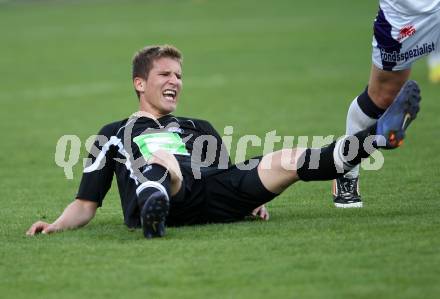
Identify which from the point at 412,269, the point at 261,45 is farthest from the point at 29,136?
the point at 261,45

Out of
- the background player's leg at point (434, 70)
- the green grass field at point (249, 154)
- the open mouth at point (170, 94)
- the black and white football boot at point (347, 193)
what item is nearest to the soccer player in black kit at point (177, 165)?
the open mouth at point (170, 94)

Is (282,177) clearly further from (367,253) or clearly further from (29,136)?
(29,136)

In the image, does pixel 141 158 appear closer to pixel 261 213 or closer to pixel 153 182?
pixel 153 182

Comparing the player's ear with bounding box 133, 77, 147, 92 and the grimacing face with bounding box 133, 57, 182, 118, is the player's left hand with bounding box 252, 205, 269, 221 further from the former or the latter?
the player's ear with bounding box 133, 77, 147, 92

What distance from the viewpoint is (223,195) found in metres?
6.74

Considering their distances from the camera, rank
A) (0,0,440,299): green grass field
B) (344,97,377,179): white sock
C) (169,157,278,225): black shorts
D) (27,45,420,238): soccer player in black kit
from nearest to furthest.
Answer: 1. (0,0,440,299): green grass field
2. (27,45,420,238): soccer player in black kit
3. (169,157,278,225): black shorts
4. (344,97,377,179): white sock

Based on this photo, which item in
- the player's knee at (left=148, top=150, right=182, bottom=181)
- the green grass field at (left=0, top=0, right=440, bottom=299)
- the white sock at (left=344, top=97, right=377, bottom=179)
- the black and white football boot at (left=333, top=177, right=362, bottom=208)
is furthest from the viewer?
the black and white football boot at (left=333, top=177, right=362, bottom=208)

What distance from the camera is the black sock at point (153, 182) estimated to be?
6.17 m

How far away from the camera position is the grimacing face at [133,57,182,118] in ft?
23.1

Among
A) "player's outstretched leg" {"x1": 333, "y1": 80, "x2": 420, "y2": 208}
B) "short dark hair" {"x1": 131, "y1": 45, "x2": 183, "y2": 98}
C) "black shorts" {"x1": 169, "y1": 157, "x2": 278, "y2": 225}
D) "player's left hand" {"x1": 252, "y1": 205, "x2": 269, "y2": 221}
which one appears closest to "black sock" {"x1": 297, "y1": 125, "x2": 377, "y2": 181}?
"player's outstretched leg" {"x1": 333, "y1": 80, "x2": 420, "y2": 208}

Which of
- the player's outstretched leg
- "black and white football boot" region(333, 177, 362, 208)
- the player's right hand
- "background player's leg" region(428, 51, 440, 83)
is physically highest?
"background player's leg" region(428, 51, 440, 83)

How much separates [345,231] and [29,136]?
8.01 meters

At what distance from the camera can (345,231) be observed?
243 inches

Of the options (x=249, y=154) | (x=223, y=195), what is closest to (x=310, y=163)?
(x=223, y=195)
